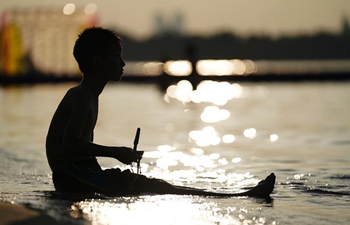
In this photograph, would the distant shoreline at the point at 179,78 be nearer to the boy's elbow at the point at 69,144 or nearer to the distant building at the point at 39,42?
the distant building at the point at 39,42

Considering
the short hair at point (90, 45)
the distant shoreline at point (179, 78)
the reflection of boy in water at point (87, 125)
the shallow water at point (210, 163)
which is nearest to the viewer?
the shallow water at point (210, 163)

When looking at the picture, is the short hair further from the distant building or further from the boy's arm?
the distant building

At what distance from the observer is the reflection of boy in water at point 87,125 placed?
5.44 m

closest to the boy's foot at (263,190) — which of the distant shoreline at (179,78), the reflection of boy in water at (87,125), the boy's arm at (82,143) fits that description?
the reflection of boy in water at (87,125)

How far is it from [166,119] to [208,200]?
35.0ft

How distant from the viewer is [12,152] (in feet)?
31.8

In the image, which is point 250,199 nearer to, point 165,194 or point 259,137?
point 165,194

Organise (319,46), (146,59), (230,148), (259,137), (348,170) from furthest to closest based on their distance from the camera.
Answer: (146,59) → (319,46) → (259,137) → (230,148) → (348,170)

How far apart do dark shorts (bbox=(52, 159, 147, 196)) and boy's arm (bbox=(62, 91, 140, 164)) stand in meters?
0.19

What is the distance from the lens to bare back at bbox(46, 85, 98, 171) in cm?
537

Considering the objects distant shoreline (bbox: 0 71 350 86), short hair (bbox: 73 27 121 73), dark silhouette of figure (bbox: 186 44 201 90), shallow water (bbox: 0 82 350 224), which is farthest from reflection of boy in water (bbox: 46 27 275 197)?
distant shoreline (bbox: 0 71 350 86)

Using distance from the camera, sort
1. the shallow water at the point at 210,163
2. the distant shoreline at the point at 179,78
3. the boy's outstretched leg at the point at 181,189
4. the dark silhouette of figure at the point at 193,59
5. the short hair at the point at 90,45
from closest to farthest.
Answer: the shallow water at the point at 210,163 → the short hair at the point at 90,45 → the boy's outstretched leg at the point at 181,189 → the dark silhouette of figure at the point at 193,59 → the distant shoreline at the point at 179,78

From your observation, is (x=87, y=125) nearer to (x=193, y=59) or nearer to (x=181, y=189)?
(x=181, y=189)

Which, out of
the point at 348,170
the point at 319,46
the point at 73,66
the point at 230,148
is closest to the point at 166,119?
the point at 230,148
